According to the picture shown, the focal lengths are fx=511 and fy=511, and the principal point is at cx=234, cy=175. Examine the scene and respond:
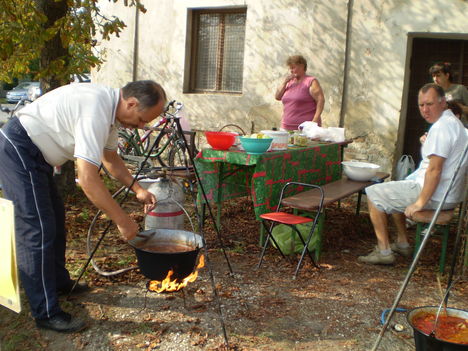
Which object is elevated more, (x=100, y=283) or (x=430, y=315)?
(x=430, y=315)

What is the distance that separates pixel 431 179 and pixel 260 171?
5.20 feet

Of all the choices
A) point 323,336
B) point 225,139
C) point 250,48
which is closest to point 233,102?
point 250,48

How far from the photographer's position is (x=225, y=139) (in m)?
5.28

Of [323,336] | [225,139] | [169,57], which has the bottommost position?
[323,336]

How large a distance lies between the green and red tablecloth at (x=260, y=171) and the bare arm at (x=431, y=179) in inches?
56.6

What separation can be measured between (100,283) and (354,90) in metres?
5.79

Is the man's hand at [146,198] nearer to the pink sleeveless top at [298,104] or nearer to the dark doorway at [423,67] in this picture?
the pink sleeveless top at [298,104]

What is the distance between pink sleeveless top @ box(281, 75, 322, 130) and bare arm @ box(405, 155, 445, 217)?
280cm

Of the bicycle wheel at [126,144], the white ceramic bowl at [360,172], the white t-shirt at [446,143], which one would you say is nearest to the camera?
the white t-shirt at [446,143]

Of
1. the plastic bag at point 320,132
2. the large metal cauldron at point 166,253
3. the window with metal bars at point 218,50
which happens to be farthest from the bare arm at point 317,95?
the large metal cauldron at point 166,253

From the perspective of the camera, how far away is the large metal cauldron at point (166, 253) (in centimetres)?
335

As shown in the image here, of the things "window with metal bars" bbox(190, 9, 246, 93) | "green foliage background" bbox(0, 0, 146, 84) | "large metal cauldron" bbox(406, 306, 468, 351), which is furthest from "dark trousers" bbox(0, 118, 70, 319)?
"window with metal bars" bbox(190, 9, 246, 93)

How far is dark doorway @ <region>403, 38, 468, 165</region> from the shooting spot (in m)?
8.32

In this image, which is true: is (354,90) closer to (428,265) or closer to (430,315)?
(428,265)
